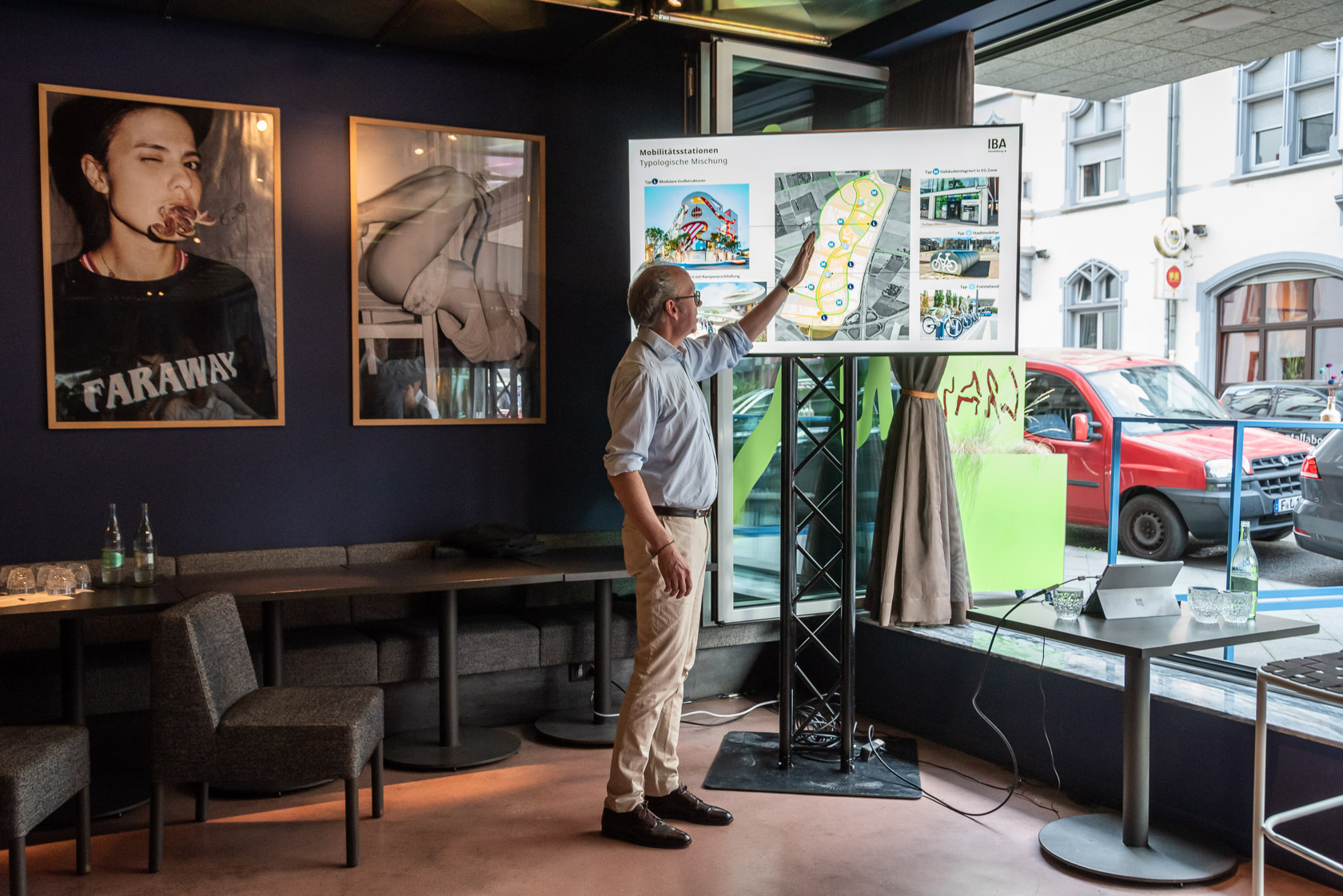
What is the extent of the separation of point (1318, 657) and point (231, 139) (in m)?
3.99

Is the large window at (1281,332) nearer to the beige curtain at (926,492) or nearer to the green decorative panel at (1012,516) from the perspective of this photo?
the green decorative panel at (1012,516)

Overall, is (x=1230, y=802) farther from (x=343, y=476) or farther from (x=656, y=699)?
(x=343, y=476)

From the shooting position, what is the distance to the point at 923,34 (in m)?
3.99

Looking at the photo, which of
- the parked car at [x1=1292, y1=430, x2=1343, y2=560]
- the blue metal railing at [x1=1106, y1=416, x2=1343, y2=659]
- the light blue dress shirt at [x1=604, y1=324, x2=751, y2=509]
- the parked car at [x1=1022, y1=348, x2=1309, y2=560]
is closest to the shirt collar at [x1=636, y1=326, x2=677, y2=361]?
the light blue dress shirt at [x1=604, y1=324, x2=751, y2=509]

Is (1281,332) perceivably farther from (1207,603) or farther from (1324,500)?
(1207,603)

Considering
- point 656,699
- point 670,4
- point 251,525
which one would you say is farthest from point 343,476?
point 670,4

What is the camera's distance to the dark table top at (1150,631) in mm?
2592

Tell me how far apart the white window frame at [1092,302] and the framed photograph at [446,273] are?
8.30 meters

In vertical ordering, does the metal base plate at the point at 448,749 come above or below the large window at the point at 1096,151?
below

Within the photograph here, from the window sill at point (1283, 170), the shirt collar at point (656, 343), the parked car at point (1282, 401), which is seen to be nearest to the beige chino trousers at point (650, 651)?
the shirt collar at point (656, 343)

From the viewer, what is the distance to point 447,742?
12.3 feet

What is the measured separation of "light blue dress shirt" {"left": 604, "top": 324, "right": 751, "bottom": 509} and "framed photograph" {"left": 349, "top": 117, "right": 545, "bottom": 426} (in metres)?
1.57

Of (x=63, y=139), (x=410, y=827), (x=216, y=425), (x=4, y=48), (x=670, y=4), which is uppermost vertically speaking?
(x=670, y=4)

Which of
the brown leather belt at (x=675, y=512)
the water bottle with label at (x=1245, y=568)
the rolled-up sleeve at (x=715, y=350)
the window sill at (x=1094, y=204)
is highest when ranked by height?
the window sill at (x=1094, y=204)
